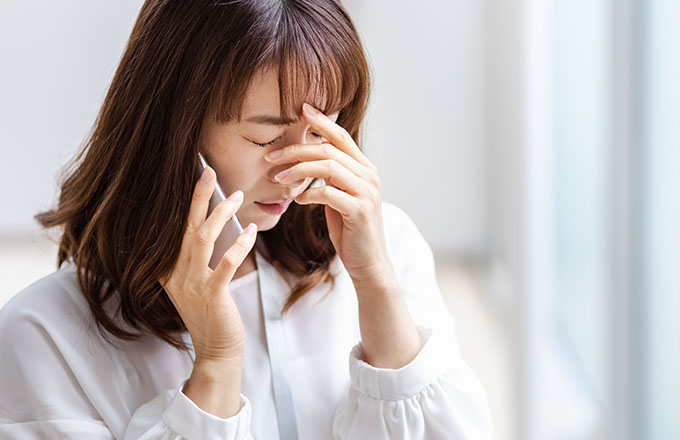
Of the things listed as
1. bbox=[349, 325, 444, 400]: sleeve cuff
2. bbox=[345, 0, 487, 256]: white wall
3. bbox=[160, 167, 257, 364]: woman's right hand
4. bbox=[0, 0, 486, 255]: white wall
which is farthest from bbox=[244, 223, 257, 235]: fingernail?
bbox=[345, 0, 487, 256]: white wall

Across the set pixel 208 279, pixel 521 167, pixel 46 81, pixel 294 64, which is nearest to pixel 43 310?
pixel 208 279

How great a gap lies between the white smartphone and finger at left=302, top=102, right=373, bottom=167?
155 millimetres

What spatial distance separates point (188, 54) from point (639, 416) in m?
1.51

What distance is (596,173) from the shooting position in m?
2.49

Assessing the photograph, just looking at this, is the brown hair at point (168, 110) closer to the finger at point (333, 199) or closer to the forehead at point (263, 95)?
the forehead at point (263, 95)

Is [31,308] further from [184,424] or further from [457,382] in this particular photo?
[457,382]

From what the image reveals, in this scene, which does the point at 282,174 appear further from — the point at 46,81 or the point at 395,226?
the point at 46,81

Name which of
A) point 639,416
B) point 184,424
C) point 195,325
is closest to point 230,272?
point 195,325

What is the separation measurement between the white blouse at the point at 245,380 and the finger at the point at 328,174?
0.26 m

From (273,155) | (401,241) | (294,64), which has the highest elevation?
(294,64)

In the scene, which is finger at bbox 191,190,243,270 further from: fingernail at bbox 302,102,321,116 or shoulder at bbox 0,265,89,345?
shoulder at bbox 0,265,89,345

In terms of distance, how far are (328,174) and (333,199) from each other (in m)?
0.03

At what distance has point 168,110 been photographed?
1.08 m

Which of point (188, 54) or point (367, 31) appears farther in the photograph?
point (367, 31)
